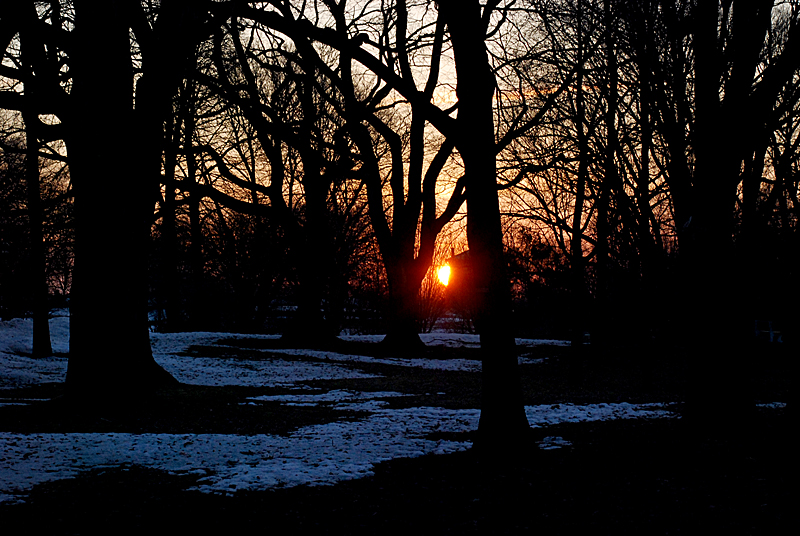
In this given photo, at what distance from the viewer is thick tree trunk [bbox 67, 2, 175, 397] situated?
31.0ft

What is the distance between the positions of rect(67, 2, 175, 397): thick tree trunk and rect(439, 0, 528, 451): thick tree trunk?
5.38 metres

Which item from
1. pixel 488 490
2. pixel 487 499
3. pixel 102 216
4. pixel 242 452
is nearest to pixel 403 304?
pixel 102 216

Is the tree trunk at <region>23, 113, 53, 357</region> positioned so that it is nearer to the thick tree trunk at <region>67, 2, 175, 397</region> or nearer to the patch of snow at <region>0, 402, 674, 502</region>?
the thick tree trunk at <region>67, 2, 175, 397</region>

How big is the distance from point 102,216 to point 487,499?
670 centimetres

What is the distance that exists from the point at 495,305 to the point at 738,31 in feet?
11.9

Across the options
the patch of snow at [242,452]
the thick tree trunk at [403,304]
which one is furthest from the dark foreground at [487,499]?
the thick tree trunk at [403,304]

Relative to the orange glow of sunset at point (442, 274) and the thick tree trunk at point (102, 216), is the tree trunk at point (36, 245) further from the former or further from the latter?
the orange glow of sunset at point (442, 274)

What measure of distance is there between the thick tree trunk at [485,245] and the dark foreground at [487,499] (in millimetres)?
336

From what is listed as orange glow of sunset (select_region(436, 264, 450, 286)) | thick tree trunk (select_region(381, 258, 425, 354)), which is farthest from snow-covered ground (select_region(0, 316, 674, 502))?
orange glow of sunset (select_region(436, 264, 450, 286))

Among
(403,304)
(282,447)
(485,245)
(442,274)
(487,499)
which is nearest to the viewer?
(487,499)

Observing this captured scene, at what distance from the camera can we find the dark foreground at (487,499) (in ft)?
14.6

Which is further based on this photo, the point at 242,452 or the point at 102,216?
the point at 102,216

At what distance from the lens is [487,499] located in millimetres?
5066

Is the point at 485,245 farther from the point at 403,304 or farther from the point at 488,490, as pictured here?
the point at 403,304
